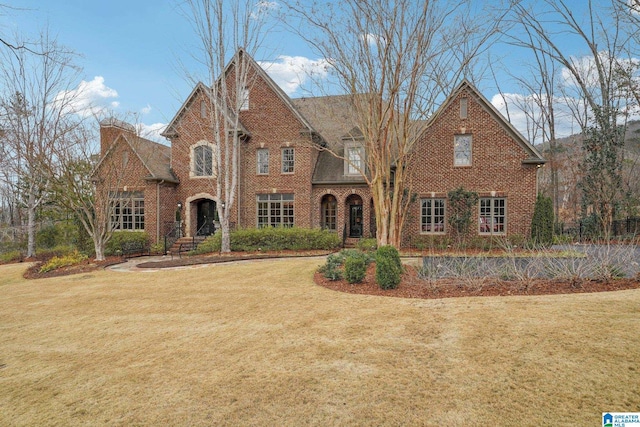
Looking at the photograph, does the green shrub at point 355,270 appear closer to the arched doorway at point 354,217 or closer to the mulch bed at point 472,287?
the mulch bed at point 472,287

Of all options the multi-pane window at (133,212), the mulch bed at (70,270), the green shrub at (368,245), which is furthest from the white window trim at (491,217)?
the multi-pane window at (133,212)

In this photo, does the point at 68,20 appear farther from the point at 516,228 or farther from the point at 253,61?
the point at 516,228

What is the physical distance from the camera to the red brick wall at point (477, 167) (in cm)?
1667

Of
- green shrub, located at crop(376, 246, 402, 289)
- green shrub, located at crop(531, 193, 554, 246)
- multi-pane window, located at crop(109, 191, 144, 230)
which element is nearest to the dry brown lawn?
green shrub, located at crop(376, 246, 402, 289)

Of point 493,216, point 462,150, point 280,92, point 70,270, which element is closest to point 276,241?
point 70,270

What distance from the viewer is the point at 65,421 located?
351cm

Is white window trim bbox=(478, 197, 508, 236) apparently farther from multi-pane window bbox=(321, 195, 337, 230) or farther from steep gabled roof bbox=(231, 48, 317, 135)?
steep gabled roof bbox=(231, 48, 317, 135)

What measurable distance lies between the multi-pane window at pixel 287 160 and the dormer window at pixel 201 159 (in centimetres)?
401

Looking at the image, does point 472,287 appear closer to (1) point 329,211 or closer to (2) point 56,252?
(1) point 329,211

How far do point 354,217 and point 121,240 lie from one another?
39.9 feet

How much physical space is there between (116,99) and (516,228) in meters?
21.5

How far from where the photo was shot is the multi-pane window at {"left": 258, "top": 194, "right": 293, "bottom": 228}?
63.6ft

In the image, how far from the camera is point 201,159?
19.9 m

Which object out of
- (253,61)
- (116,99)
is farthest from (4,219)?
(253,61)
